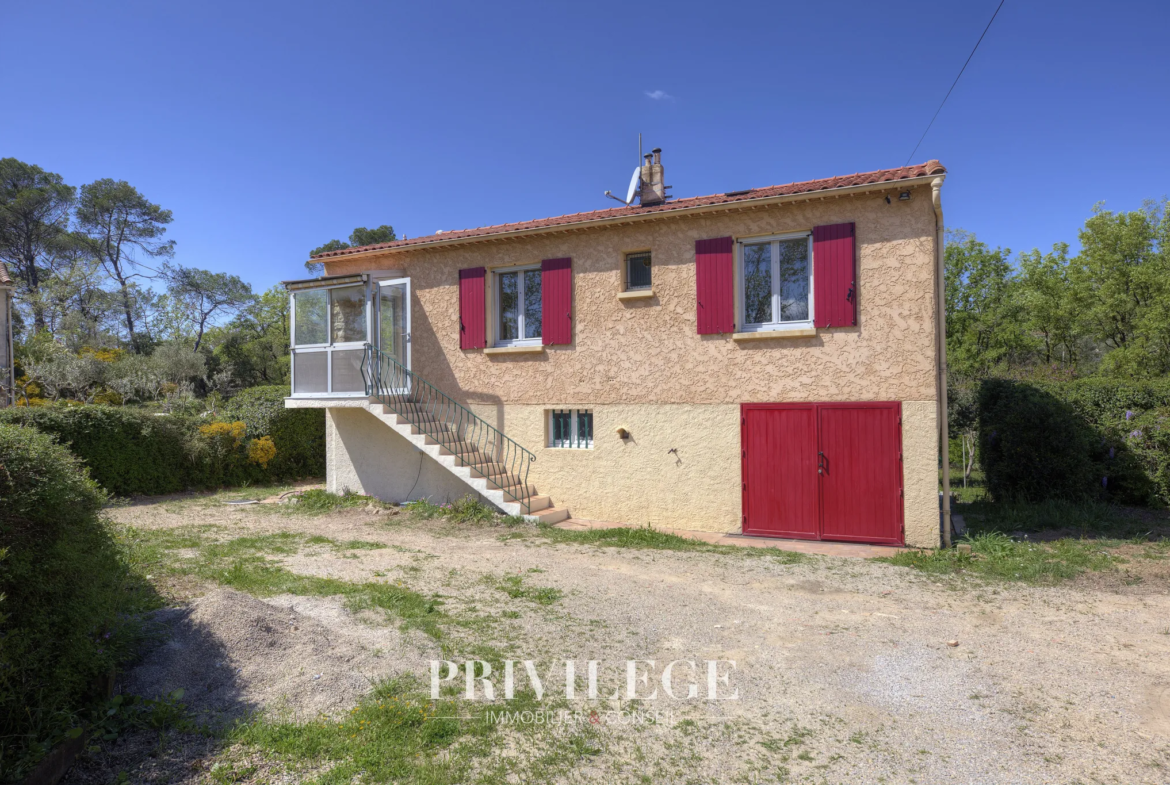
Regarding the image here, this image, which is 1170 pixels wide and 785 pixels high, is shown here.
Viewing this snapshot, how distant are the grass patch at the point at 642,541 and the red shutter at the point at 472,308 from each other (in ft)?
11.7

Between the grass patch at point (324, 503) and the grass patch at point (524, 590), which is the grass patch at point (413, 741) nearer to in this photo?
the grass patch at point (524, 590)

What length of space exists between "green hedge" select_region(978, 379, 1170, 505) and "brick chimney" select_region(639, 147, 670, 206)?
22.6ft

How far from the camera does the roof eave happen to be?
7844mm

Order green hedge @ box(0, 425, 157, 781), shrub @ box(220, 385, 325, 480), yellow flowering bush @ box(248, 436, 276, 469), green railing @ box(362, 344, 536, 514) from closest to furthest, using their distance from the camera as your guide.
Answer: green hedge @ box(0, 425, 157, 781), green railing @ box(362, 344, 536, 514), yellow flowering bush @ box(248, 436, 276, 469), shrub @ box(220, 385, 325, 480)

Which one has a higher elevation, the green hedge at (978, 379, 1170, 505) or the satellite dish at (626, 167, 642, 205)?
the satellite dish at (626, 167, 642, 205)

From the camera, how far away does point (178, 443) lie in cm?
1262

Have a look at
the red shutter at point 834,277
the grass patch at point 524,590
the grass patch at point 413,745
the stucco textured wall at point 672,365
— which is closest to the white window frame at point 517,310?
the stucco textured wall at point 672,365

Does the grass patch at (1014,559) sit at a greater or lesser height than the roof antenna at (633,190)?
lesser

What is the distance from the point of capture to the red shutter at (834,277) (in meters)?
8.23

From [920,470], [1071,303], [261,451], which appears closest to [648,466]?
[920,470]

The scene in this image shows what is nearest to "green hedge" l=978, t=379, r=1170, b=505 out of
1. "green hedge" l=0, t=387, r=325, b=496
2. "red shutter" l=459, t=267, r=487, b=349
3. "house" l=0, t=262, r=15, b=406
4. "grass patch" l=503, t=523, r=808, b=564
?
"grass patch" l=503, t=523, r=808, b=564

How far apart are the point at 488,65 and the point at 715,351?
24.9 feet

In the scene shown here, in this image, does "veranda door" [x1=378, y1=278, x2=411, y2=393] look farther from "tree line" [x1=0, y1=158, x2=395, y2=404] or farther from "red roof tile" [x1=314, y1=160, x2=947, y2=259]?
"tree line" [x1=0, y1=158, x2=395, y2=404]

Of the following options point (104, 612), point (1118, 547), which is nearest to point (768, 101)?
point (1118, 547)
